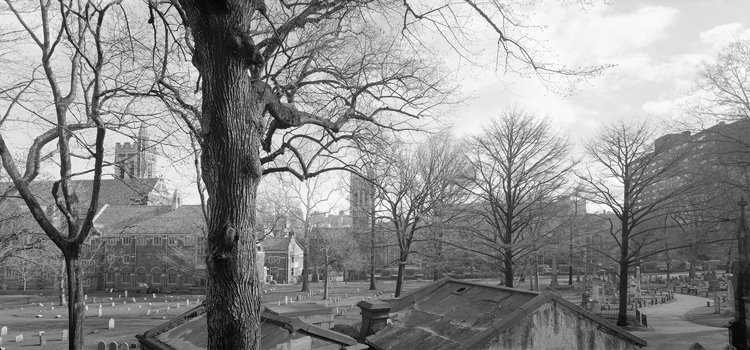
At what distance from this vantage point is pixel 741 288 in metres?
20.2

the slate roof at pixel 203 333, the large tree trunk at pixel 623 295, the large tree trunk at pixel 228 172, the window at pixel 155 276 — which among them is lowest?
the window at pixel 155 276

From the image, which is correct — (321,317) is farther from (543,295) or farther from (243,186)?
(243,186)

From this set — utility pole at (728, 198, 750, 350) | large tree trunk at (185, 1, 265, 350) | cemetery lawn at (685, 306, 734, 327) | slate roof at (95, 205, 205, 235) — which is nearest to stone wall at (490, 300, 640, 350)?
large tree trunk at (185, 1, 265, 350)

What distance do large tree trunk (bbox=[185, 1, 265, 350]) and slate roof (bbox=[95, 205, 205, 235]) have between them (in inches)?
2460

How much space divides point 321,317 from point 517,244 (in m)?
15.2

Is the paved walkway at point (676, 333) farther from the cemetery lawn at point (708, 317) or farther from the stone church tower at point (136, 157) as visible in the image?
the stone church tower at point (136, 157)

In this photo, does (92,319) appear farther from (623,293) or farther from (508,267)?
(623,293)

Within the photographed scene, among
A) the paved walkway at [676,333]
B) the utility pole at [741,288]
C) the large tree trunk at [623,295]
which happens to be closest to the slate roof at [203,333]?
the paved walkway at [676,333]

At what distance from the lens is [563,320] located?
10.2 m

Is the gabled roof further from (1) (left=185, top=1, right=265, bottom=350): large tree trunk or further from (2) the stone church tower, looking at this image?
(1) (left=185, top=1, right=265, bottom=350): large tree trunk

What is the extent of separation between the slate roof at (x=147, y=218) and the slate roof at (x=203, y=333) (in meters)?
52.9

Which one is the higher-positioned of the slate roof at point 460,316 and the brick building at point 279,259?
the slate roof at point 460,316

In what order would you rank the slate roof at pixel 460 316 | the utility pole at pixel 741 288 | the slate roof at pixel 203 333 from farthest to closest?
the utility pole at pixel 741 288 → the slate roof at pixel 460 316 → the slate roof at pixel 203 333

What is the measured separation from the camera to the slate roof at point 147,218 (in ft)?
216
